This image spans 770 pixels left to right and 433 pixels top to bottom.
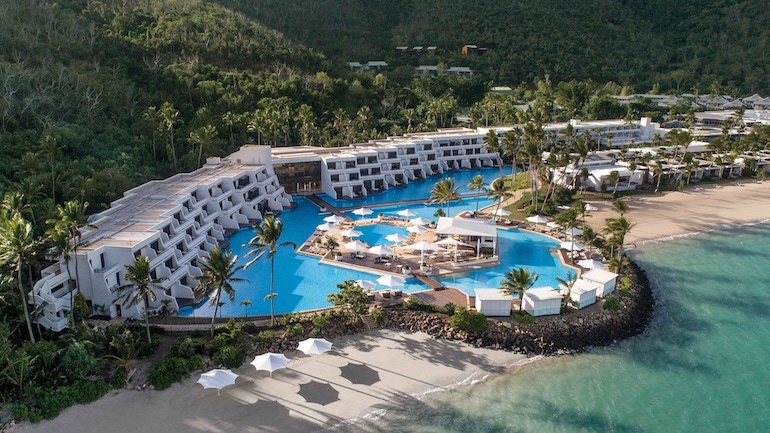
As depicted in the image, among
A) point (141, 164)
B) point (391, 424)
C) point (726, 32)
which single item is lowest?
point (391, 424)

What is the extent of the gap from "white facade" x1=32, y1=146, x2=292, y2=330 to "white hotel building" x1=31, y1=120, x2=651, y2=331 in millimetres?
58

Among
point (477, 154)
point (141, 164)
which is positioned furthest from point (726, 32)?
point (141, 164)

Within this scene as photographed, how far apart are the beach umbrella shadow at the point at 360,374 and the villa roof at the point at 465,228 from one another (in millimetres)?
16880

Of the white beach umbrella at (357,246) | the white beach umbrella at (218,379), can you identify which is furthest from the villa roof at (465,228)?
the white beach umbrella at (218,379)

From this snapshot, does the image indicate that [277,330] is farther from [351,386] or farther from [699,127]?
[699,127]

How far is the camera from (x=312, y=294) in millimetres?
35656

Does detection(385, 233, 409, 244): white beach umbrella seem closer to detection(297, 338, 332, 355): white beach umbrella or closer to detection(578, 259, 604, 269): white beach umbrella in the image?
detection(578, 259, 604, 269): white beach umbrella

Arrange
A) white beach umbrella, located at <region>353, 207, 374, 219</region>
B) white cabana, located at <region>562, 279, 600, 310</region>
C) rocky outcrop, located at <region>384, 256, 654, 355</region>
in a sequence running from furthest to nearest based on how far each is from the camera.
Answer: white beach umbrella, located at <region>353, 207, 374, 219</region>
white cabana, located at <region>562, 279, 600, 310</region>
rocky outcrop, located at <region>384, 256, 654, 355</region>

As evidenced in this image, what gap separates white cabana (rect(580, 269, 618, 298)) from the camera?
35.1 metres

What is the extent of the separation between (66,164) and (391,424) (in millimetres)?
34876

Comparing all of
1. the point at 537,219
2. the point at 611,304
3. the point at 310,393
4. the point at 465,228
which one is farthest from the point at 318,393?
the point at 537,219

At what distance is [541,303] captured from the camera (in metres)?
32.1

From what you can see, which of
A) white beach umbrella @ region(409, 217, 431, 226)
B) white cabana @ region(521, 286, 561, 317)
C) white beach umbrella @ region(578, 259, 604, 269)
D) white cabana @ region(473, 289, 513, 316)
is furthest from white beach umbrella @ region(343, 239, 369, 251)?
white beach umbrella @ region(578, 259, 604, 269)

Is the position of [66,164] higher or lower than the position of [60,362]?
higher
